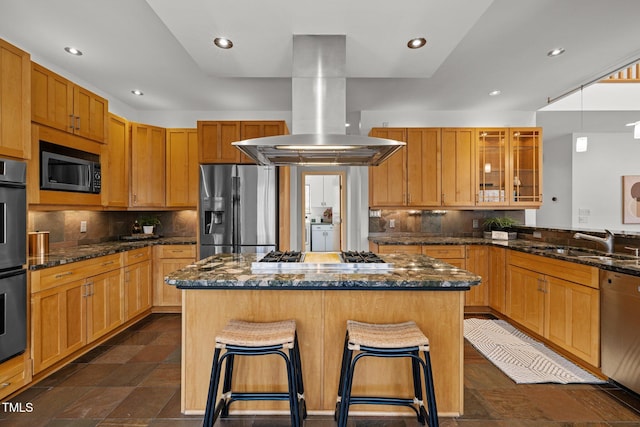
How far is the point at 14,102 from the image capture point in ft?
7.38

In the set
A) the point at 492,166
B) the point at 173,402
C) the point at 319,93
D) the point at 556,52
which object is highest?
the point at 556,52

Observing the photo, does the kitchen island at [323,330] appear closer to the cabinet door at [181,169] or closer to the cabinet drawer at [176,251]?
the cabinet drawer at [176,251]

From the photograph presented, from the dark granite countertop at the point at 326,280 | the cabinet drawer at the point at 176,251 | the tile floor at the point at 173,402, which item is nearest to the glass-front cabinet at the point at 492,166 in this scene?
the tile floor at the point at 173,402

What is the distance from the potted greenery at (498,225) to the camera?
4.40 metres

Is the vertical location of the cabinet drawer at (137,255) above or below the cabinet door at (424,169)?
below

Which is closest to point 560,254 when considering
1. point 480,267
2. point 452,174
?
point 480,267

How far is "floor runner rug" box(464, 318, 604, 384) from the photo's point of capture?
2.49 meters

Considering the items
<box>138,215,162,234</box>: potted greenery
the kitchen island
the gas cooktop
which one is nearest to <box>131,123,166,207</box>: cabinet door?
<box>138,215,162,234</box>: potted greenery

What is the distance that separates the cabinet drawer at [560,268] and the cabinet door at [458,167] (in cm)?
112

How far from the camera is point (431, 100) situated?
426 centimetres

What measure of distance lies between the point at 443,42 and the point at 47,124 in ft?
10.4

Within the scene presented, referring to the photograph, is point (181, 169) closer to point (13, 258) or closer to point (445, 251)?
point (13, 258)

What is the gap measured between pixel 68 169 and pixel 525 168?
535cm

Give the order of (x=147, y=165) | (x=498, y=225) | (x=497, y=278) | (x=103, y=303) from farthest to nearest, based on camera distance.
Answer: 1. (x=498, y=225)
2. (x=147, y=165)
3. (x=497, y=278)
4. (x=103, y=303)
